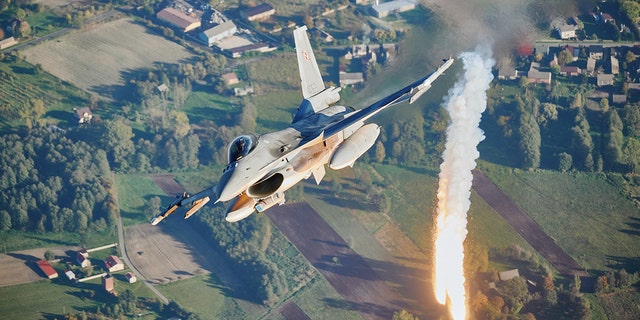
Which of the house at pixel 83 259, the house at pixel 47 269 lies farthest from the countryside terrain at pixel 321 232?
the house at pixel 83 259

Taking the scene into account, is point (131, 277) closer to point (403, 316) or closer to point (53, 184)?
point (53, 184)

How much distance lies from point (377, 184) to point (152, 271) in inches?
972

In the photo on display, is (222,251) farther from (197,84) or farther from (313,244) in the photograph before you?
(197,84)

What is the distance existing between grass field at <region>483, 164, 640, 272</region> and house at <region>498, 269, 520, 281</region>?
22.4ft

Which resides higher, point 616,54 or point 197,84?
point 616,54

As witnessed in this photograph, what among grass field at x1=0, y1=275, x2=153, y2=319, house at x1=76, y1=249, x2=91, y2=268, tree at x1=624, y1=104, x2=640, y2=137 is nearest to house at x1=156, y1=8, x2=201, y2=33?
house at x1=76, y1=249, x2=91, y2=268

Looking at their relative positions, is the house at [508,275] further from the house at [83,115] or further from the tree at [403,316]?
the house at [83,115]

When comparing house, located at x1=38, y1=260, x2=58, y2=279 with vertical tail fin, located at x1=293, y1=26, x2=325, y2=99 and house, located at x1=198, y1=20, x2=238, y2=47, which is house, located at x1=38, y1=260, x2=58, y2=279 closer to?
vertical tail fin, located at x1=293, y1=26, x2=325, y2=99

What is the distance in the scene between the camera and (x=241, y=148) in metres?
63.5

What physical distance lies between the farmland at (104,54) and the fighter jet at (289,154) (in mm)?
54263

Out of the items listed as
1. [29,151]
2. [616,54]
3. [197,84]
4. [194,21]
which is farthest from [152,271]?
[616,54]

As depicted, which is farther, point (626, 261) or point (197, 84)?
point (197, 84)

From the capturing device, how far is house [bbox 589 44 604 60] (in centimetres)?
11756

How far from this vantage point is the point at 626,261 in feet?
316
